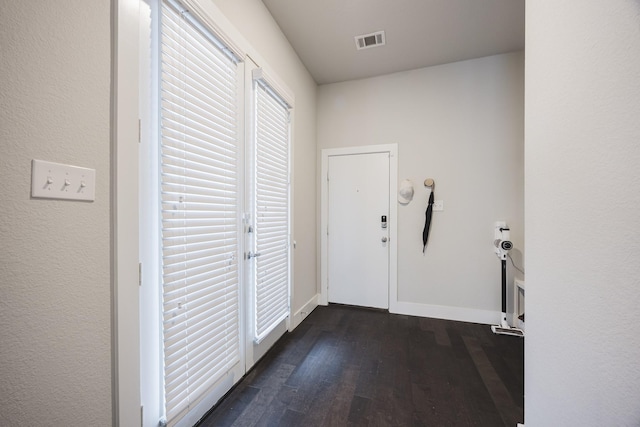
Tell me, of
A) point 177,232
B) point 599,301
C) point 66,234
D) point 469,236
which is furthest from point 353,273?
point 66,234

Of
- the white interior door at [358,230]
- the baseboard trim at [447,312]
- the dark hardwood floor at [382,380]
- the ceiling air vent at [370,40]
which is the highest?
the ceiling air vent at [370,40]

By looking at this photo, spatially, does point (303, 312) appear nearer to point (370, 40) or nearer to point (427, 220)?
point (427, 220)

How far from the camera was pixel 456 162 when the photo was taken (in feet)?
9.57

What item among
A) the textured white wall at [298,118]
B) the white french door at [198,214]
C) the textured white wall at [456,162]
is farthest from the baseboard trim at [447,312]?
the white french door at [198,214]

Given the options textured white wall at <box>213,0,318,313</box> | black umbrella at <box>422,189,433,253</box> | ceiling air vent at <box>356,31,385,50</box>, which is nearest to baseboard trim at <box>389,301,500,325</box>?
black umbrella at <box>422,189,433,253</box>

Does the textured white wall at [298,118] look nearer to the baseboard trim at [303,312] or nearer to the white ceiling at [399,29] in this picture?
the baseboard trim at [303,312]

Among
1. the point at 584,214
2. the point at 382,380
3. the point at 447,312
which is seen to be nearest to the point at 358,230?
the point at 447,312

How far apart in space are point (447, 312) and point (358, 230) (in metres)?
1.42

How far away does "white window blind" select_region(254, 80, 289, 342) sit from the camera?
1.97 metres

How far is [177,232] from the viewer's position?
1239 mm

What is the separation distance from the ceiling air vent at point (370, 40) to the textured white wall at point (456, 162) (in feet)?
2.07

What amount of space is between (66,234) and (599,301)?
64.8 inches

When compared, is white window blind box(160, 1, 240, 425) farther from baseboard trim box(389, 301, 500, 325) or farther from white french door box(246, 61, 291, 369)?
baseboard trim box(389, 301, 500, 325)

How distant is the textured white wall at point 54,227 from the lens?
693mm
